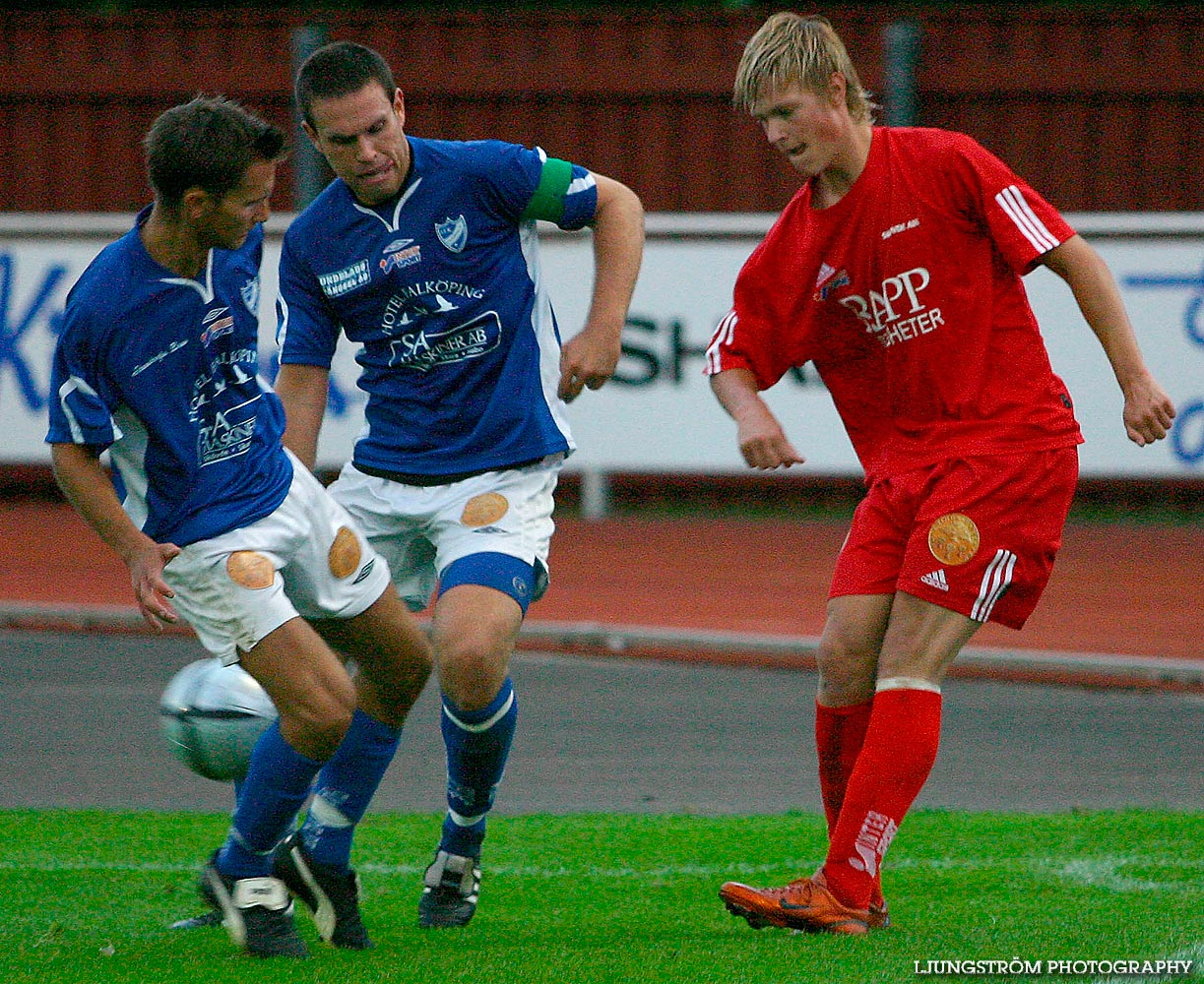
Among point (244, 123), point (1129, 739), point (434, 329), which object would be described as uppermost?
point (244, 123)

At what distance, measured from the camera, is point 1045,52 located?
1470 cm

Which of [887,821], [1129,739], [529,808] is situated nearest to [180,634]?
[529,808]

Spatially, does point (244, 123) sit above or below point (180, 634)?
above

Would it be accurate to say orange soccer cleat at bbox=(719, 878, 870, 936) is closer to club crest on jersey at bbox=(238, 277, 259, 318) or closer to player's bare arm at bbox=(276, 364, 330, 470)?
player's bare arm at bbox=(276, 364, 330, 470)

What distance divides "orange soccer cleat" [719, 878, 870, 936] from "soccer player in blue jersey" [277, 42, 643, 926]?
79 cm

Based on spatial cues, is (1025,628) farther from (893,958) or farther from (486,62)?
(486,62)

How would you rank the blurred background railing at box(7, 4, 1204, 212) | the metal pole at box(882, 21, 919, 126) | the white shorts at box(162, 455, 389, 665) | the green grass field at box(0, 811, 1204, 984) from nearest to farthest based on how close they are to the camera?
the green grass field at box(0, 811, 1204, 984) < the white shorts at box(162, 455, 389, 665) < the metal pole at box(882, 21, 919, 126) < the blurred background railing at box(7, 4, 1204, 212)

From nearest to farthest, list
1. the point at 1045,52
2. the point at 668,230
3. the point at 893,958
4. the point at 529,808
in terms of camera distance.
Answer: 1. the point at 893,958
2. the point at 529,808
3. the point at 668,230
4. the point at 1045,52

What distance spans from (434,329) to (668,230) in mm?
8853

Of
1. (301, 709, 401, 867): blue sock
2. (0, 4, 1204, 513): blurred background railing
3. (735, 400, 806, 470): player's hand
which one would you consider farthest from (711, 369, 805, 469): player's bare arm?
(0, 4, 1204, 513): blurred background railing

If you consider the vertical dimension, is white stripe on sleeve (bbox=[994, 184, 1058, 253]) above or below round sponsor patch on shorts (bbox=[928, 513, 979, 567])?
above

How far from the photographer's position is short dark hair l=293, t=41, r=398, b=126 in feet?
15.6

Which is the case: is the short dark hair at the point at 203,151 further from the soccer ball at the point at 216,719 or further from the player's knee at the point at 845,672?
the player's knee at the point at 845,672

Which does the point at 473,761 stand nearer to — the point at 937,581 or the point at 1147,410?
the point at 937,581
